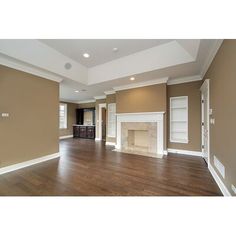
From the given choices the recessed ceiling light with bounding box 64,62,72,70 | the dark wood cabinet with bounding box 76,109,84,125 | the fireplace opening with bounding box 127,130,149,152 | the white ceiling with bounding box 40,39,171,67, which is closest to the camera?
the white ceiling with bounding box 40,39,171,67

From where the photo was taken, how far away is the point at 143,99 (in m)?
4.42

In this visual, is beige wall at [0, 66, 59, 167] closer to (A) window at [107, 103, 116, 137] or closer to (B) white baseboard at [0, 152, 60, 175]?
(B) white baseboard at [0, 152, 60, 175]

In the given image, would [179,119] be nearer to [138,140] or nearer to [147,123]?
[147,123]

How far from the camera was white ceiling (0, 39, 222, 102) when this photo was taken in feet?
8.42

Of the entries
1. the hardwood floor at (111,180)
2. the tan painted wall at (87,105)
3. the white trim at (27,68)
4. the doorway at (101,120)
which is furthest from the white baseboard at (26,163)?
the tan painted wall at (87,105)

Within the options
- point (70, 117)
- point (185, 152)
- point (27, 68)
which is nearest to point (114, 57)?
point (27, 68)

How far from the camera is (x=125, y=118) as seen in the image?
190 inches

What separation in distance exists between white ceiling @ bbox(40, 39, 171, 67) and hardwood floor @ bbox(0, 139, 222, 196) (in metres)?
3.13

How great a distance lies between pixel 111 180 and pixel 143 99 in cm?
309

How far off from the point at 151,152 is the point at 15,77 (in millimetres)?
4584

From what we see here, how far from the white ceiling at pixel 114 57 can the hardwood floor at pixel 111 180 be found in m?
2.54

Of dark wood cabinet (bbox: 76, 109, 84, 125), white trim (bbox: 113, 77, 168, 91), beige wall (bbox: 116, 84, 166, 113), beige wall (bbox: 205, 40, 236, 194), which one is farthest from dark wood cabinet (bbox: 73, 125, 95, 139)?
beige wall (bbox: 205, 40, 236, 194)

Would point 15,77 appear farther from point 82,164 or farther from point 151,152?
point 151,152
